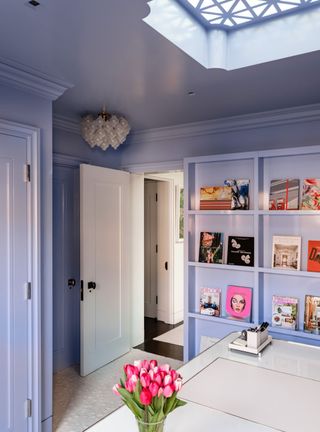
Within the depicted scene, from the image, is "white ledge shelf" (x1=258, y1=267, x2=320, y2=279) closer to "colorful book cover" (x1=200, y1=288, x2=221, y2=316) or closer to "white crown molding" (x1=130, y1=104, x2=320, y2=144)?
"colorful book cover" (x1=200, y1=288, x2=221, y2=316)

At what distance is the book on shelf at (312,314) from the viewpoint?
9.03 ft

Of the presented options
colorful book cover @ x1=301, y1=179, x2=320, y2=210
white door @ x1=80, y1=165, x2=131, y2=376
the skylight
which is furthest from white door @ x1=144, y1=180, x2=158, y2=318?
the skylight

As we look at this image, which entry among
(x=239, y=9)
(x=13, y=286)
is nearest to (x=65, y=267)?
(x=13, y=286)

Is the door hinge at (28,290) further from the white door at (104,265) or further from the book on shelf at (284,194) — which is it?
the book on shelf at (284,194)

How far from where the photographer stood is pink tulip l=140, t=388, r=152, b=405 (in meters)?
0.94

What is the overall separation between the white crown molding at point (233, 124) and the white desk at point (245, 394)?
6.36ft

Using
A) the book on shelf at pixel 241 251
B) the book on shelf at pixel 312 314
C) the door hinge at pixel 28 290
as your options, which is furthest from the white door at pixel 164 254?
the door hinge at pixel 28 290

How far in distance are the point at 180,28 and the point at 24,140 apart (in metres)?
1.19

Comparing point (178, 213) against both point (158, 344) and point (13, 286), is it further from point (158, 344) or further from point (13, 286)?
point (13, 286)

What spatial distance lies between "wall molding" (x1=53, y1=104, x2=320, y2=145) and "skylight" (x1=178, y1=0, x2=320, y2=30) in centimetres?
116

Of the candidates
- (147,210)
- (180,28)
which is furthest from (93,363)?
(180,28)

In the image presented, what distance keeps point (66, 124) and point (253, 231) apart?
6.66 feet

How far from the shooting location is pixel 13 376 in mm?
2260

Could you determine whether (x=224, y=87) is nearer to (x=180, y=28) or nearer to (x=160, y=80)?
(x=160, y=80)
